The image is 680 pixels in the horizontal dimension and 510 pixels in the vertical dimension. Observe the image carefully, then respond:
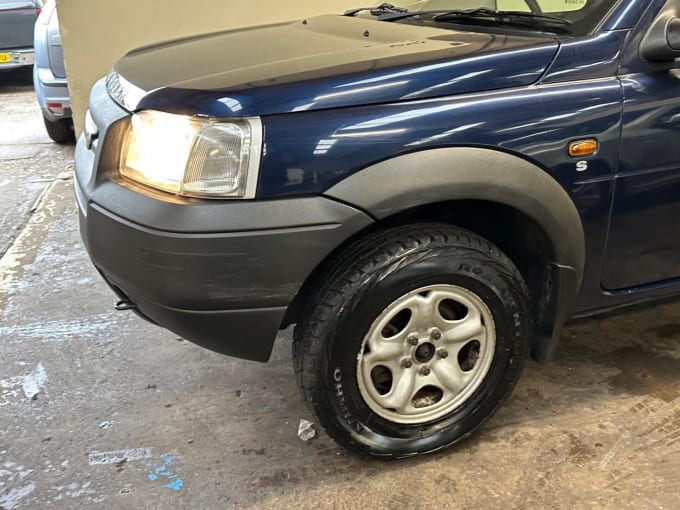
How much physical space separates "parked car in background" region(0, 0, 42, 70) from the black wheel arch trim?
7.87 meters

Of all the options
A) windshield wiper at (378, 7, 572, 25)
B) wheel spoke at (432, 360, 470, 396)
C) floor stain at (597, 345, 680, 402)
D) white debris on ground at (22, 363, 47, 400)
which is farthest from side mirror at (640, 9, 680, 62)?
white debris on ground at (22, 363, 47, 400)

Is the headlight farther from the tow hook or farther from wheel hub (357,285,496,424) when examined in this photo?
wheel hub (357,285,496,424)

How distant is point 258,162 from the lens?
5.64ft

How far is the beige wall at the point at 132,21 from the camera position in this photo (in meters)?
4.64

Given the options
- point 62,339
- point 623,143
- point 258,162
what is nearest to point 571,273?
point 623,143

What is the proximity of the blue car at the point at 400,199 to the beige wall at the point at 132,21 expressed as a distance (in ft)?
9.01

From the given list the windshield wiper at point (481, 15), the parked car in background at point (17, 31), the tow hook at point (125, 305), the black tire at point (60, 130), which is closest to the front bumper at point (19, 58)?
the parked car in background at point (17, 31)

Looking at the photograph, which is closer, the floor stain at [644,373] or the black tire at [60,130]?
the floor stain at [644,373]

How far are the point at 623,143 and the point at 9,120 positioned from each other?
7121 mm

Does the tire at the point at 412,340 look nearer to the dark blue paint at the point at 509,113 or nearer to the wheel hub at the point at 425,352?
the wheel hub at the point at 425,352

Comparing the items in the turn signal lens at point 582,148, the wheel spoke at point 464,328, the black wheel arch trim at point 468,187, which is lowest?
the wheel spoke at point 464,328

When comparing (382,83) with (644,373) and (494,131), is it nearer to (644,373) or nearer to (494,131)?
(494,131)

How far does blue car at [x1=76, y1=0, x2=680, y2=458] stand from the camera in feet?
5.74

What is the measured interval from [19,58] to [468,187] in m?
8.08
